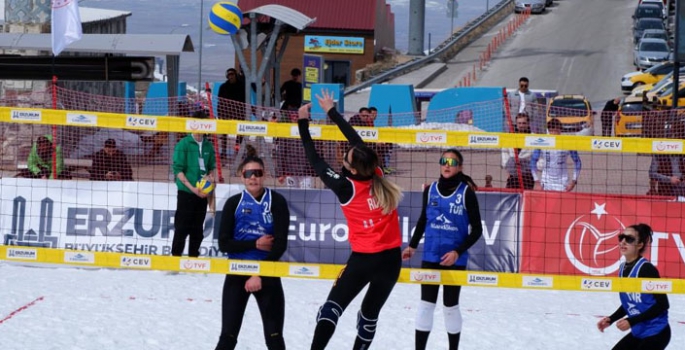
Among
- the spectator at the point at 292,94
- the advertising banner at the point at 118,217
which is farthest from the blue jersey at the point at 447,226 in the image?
the spectator at the point at 292,94

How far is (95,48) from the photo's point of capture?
603 inches

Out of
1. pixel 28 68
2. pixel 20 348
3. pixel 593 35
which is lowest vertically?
pixel 20 348

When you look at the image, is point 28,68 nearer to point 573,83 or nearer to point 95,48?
point 95,48

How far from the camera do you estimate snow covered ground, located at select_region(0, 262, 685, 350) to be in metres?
8.48

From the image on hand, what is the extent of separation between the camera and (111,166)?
12086mm

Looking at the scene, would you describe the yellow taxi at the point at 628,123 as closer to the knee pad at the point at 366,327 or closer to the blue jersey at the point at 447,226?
the blue jersey at the point at 447,226

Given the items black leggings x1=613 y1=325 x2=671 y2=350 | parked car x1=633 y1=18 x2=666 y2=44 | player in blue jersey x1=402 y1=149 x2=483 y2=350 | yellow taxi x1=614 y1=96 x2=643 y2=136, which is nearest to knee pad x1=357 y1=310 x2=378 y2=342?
player in blue jersey x1=402 y1=149 x2=483 y2=350

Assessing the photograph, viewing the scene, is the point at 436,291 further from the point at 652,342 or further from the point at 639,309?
the point at 652,342

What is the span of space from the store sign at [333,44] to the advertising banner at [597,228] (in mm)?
38446

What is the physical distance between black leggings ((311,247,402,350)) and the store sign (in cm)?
4289

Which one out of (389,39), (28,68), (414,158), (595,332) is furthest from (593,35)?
(595,332)

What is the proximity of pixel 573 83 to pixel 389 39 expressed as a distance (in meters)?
17.8

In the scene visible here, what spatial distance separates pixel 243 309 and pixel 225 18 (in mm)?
11007

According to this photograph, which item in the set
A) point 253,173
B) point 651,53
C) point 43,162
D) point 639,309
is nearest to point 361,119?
point 43,162
